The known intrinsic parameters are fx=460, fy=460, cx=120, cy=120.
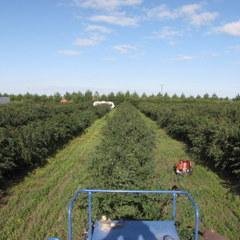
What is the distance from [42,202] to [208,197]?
13.6 ft

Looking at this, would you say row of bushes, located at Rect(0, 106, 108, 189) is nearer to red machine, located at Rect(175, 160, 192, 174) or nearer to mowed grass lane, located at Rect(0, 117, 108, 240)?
mowed grass lane, located at Rect(0, 117, 108, 240)

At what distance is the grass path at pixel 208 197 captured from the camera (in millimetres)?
9117

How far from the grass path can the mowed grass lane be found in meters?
2.37

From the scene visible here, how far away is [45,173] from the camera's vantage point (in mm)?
15266

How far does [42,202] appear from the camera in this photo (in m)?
11.1

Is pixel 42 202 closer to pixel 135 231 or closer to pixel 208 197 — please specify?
pixel 208 197

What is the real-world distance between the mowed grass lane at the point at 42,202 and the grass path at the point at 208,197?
7.77 ft

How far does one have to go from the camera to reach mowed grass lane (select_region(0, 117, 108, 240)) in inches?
345

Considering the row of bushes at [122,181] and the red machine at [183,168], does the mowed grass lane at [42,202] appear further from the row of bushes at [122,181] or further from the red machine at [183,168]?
the red machine at [183,168]

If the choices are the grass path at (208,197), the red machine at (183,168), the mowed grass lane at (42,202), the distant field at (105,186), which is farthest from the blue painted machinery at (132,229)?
the red machine at (183,168)

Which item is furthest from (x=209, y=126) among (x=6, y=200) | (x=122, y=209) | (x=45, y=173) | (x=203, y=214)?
(x=122, y=209)

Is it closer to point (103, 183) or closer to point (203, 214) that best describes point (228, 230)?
point (203, 214)

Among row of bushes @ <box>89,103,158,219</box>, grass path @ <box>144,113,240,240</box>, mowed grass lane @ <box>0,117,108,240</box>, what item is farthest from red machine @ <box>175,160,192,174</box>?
row of bushes @ <box>89,103,158,219</box>

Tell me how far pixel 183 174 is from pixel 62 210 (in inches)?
216
